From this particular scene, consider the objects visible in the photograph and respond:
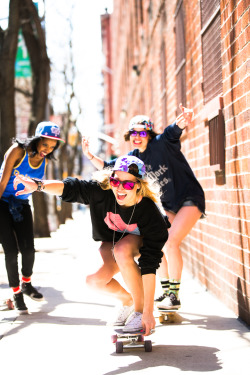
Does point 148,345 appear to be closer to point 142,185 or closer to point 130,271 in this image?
point 130,271

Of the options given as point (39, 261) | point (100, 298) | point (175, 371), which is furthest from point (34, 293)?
point (39, 261)

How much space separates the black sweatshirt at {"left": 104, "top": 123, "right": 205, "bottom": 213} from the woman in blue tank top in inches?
27.8

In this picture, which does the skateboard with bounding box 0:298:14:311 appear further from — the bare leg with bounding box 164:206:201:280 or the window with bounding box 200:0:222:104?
the window with bounding box 200:0:222:104

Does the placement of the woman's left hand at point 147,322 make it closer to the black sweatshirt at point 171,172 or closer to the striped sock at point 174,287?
the striped sock at point 174,287

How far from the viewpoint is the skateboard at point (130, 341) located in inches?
179

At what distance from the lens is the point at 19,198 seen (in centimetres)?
631

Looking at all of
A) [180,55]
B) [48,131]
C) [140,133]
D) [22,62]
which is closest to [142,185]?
[140,133]

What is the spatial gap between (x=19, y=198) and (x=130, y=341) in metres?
2.31

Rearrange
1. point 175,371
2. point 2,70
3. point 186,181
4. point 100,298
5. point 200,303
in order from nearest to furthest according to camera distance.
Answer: point 175,371
point 186,181
point 200,303
point 100,298
point 2,70

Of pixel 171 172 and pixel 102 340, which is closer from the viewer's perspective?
pixel 102 340

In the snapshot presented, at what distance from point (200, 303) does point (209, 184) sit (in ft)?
4.95

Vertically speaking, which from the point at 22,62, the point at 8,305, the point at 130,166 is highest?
the point at 22,62

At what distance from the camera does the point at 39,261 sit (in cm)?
1133

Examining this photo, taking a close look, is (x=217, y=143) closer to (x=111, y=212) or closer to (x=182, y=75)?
(x=111, y=212)
